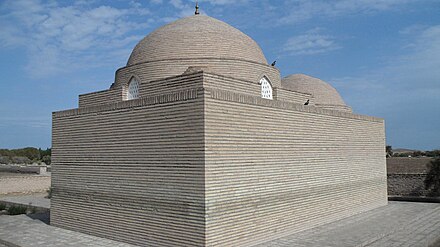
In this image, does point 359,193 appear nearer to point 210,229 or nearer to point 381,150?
point 381,150

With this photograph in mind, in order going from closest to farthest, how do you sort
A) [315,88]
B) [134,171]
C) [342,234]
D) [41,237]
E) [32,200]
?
1. [134,171]
2. [342,234]
3. [41,237]
4. [315,88]
5. [32,200]

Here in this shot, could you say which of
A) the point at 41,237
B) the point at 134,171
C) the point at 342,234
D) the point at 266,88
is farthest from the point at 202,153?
the point at 41,237


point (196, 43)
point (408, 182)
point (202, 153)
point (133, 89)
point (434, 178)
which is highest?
point (196, 43)

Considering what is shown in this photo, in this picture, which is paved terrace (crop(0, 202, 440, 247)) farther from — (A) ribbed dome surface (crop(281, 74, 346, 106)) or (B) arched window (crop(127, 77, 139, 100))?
(A) ribbed dome surface (crop(281, 74, 346, 106))

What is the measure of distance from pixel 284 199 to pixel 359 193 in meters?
4.55

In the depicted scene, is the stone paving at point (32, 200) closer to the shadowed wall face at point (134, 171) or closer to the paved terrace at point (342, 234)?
the paved terrace at point (342, 234)

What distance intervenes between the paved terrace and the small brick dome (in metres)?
7.48

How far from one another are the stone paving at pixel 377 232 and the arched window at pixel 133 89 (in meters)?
5.63

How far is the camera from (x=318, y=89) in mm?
19422

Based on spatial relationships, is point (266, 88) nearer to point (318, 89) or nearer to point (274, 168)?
point (274, 168)

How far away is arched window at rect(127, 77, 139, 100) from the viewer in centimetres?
1164

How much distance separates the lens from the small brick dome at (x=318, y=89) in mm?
19203

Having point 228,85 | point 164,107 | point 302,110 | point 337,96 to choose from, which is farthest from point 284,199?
point 337,96

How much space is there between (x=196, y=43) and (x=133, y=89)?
2266mm
